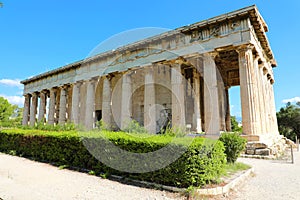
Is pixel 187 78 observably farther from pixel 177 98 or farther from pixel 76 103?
pixel 76 103

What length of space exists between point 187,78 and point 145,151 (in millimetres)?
14881

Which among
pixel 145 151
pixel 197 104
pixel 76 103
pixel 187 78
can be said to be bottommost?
pixel 145 151

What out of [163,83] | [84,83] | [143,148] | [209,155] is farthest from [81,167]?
[84,83]

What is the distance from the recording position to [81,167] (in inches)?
273

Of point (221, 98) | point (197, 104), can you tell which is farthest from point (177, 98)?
point (221, 98)

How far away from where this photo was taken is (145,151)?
523cm

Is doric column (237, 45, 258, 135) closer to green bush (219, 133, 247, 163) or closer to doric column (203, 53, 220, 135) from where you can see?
doric column (203, 53, 220, 135)

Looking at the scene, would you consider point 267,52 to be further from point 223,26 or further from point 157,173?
point 157,173

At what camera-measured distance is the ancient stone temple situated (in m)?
12.2

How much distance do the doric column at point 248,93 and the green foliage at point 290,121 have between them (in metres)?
26.3

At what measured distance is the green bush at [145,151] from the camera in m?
4.50

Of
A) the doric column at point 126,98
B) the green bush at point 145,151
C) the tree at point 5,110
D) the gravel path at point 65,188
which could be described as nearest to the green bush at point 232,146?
the green bush at point 145,151

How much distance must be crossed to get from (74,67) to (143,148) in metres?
20.1

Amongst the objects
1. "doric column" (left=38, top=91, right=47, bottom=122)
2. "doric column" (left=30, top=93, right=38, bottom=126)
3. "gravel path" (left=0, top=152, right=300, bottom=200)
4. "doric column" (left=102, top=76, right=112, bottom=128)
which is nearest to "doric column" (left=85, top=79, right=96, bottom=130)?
"doric column" (left=102, top=76, right=112, bottom=128)
